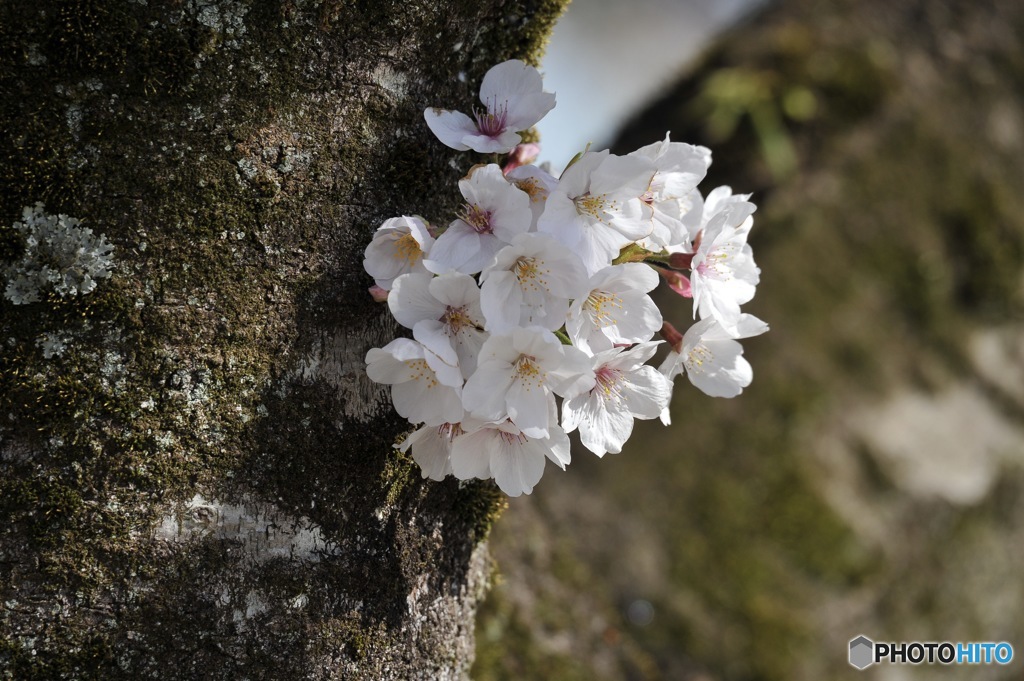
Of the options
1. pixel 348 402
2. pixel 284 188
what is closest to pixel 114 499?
pixel 348 402

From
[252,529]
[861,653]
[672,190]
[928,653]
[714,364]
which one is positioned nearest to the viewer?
[252,529]

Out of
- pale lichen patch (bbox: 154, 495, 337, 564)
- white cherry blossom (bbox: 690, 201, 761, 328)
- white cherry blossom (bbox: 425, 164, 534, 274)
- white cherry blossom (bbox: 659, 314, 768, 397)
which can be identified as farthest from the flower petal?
pale lichen patch (bbox: 154, 495, 337, 564)

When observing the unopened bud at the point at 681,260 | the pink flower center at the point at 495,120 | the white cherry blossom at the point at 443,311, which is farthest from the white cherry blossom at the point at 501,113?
the unopened bud at the point at 681,260

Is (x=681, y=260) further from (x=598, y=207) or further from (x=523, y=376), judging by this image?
(x=523, y=376)

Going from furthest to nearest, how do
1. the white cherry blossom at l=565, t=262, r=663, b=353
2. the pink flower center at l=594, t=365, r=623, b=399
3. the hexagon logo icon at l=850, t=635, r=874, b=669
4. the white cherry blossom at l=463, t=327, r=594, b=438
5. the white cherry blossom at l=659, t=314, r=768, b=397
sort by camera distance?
the hexagon logo icon at l=850, t=635, r=874, b=669 → the white cherry blossom at l=659, t=314, r=768, b=397 → the pink flower center at l=594, t=365, r=623, b=399 → the white cherry blossom at l=565, t=262, r=663, b=353 → the white cherry blossom at l=463, t=327, r=594, b=438

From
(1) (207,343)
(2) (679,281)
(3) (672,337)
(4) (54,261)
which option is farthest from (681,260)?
(4) (54,261)

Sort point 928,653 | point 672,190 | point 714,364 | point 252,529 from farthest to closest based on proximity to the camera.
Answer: point 928,653, point 714,364, point 672,190, point 252,529

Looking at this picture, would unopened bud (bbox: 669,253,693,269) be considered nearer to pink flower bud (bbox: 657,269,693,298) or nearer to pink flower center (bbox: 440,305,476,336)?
pink flower bud (bbox: 657,269,693,298)
